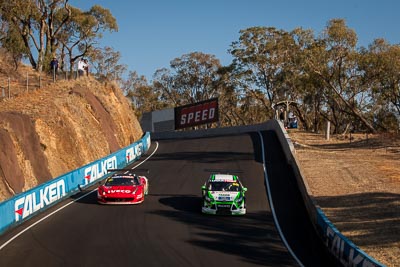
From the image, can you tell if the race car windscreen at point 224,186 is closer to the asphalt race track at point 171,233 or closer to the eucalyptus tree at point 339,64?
the asphalt race track at point 171,233

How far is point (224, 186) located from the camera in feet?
73.6

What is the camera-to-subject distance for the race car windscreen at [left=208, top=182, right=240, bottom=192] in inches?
873

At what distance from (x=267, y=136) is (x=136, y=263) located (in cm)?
3496

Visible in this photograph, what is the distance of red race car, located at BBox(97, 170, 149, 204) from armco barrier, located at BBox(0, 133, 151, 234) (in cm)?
225

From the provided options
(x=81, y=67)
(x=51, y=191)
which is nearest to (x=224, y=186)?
(x=51, y=191)

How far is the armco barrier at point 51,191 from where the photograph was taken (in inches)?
735

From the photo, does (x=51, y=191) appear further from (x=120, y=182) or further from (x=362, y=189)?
(x=362, y=189)

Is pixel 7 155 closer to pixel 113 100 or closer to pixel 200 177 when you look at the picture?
pixel 200 177

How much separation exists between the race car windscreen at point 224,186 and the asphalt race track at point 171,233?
1.19 meters

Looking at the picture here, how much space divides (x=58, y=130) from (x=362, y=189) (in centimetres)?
2018

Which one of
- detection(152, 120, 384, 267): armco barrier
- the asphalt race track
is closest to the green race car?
the asphalt race track

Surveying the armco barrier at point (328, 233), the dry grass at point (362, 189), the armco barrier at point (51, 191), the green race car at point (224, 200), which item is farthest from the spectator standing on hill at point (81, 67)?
the green race car at point (224, 200)

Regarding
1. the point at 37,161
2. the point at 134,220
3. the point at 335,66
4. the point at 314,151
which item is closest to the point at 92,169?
the point at 37,161

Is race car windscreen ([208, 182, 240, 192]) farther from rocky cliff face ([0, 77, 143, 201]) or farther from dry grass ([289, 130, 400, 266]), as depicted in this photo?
rocky cliff face ([0, 77, 143, 201])
